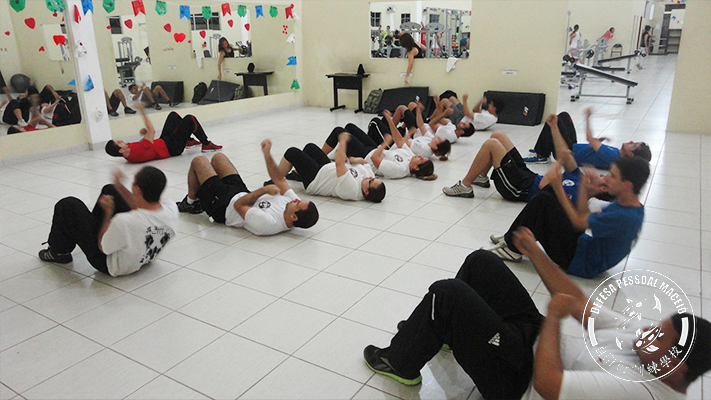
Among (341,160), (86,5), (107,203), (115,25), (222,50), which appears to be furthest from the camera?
(222,50)

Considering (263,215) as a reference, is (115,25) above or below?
above

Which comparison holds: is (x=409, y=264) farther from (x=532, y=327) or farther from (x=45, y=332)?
(x=45, y=332)

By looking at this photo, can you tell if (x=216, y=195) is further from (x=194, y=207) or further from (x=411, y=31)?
(x=411, y=31)

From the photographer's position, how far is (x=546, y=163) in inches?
229

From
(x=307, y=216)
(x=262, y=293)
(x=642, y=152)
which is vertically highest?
(x=642, y=152)

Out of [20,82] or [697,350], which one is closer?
[697,350]

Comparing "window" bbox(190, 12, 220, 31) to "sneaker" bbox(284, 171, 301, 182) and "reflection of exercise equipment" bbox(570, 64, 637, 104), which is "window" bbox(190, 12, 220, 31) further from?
"reflection of exercise equipment" bbox(570, 64, 637, 104)

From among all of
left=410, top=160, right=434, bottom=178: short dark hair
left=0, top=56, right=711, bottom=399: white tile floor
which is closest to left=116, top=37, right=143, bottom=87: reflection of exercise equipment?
left=0, top=56, right=711, bottom=399: white tile floor

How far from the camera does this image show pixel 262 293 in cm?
288

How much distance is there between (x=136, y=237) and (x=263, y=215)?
0.96 m

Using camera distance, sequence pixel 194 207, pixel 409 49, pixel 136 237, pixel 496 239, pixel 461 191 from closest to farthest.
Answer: pixel 136 237
pixel 496 239
pixel 194 207
pixel 461 191
pixel 409 49

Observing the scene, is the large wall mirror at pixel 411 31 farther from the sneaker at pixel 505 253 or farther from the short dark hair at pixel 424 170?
the sneaker at pixel 505 253

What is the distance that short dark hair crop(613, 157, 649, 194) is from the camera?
2.45 metres

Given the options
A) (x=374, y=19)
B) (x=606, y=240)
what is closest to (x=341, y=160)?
(x=606, y=240)
